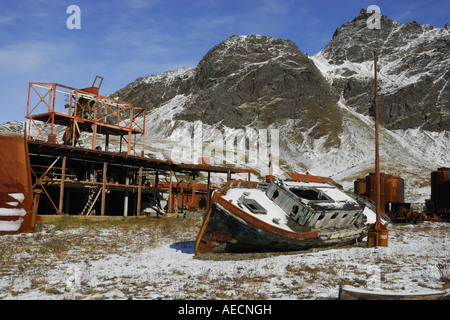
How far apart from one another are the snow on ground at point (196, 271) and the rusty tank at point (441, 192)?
876 inches

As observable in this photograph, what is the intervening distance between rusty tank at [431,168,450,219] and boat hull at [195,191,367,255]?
1081 inches

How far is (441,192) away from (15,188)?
1582 inches

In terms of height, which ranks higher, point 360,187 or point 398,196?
point 360,187

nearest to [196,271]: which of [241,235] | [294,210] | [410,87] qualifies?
[241,235]

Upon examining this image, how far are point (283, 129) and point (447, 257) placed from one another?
13466 centimetres

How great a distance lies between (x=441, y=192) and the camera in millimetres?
39312

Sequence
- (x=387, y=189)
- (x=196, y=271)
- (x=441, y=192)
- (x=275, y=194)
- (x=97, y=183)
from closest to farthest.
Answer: (x=196, y=271), (x=275, y=194), (x=97, y=183), (x=441, y=192), (x=387, y=189)

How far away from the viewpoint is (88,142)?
114062mm

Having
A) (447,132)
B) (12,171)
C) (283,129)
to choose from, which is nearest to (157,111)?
(283,129)

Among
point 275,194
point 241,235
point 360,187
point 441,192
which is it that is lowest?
point 241,235

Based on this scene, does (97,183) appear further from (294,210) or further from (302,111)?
(302,111)

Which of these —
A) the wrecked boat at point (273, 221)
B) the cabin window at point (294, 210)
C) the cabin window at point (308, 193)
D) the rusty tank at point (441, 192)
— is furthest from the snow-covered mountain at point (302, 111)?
the cabin window at point (294, 210)

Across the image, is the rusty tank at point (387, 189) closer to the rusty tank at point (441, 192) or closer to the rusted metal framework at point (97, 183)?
the rusty tank at point (441, 192)

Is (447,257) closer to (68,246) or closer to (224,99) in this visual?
(68,246)
